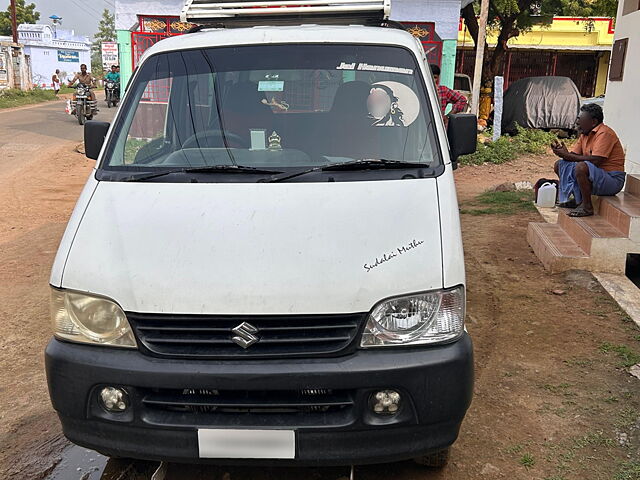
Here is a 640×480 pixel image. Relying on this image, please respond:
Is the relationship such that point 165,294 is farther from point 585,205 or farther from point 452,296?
point 585,205

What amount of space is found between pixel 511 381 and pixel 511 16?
1820 cm

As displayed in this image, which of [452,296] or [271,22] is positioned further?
[271,22]

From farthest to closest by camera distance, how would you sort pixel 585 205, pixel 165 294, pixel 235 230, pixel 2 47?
pixel 2 47 < pixel 585 205 < pixel 235 230 < pixel 165 294

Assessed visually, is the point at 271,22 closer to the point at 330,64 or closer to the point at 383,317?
the point at 330,64

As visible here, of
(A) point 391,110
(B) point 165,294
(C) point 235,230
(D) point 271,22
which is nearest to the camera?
(B) point 165,294

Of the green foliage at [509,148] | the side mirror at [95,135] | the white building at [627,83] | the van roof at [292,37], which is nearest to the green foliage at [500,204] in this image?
the white building at [627,83]

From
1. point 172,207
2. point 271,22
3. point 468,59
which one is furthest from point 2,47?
point 172,207

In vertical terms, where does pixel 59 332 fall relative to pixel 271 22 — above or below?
below

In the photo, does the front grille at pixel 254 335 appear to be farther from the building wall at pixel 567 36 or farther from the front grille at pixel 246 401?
the building wall at pixel 567 36

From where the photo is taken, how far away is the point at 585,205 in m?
6.60

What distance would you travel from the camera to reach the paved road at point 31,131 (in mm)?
13418

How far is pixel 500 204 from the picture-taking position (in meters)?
9.27

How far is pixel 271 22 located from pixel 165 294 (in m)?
2.95

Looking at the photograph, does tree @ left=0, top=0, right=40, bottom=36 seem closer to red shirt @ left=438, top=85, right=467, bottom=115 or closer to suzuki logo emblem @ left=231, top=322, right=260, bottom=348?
red shirt @ left=438, top=85, right=467, bottom=115
